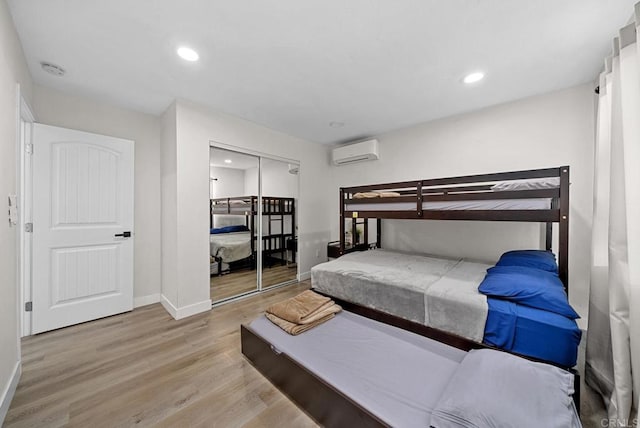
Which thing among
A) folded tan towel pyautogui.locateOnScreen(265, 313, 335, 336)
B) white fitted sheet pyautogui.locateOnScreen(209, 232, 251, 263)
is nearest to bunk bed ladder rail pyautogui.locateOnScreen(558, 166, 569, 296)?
folded tan towel pyautogui.locateOnScreen(265, 313, 335, 336)

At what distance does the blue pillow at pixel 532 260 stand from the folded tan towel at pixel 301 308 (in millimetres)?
1682

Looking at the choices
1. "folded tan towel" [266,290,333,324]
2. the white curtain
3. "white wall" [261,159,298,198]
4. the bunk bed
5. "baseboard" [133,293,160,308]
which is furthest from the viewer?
"white wall" [261,159,298,198]

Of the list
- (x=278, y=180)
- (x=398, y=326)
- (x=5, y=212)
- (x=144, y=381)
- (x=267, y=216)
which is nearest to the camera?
(x=5, y=212)

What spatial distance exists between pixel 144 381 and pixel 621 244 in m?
3.13

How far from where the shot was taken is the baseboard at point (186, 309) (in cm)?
266

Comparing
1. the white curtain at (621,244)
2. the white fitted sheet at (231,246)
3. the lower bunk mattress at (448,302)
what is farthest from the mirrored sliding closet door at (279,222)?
the white curtain at (621,244)

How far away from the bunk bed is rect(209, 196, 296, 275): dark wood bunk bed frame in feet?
4.25

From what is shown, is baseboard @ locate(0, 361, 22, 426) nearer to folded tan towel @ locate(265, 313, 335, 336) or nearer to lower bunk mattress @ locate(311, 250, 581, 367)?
folded tan towel @ locate(265, 313, 335, 336)

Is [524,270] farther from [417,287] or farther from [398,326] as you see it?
[398,326]

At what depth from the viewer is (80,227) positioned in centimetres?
253

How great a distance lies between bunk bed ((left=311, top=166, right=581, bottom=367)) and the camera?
152 cm

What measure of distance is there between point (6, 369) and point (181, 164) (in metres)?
1.97

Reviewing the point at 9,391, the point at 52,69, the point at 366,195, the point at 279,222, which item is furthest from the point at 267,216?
the point at 9,391

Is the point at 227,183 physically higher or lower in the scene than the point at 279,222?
higher
